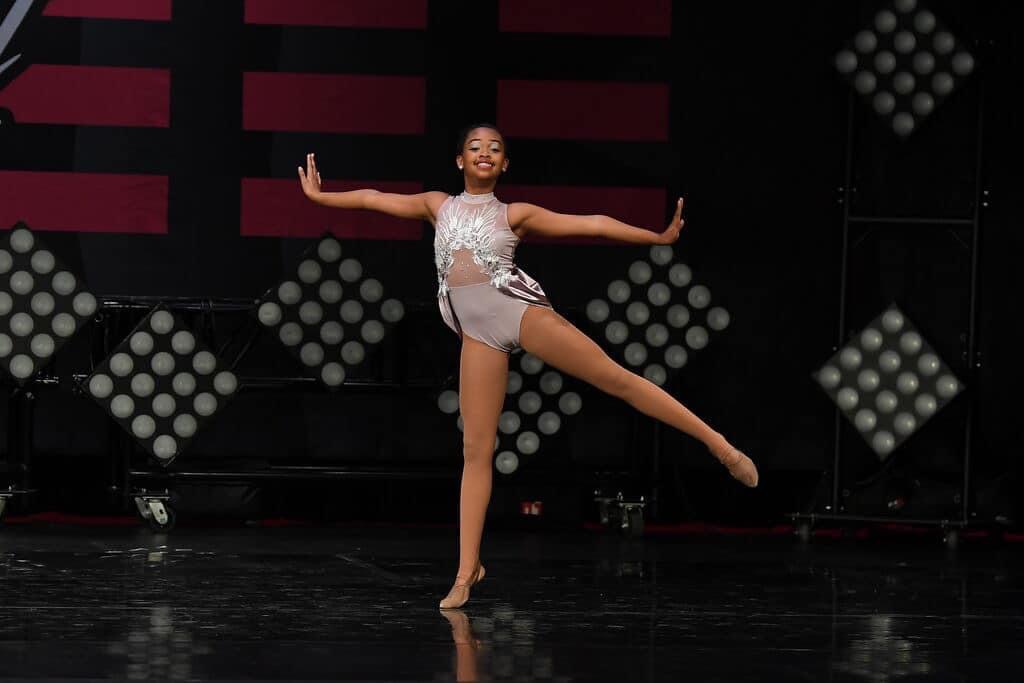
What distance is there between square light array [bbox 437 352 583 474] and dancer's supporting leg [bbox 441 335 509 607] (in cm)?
225

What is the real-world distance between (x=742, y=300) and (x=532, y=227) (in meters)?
3.04

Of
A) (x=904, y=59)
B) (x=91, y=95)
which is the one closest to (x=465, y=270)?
(x=904, y=59)

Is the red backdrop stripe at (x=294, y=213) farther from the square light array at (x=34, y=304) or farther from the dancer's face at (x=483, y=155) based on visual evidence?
the dancer's face at (x=483, y=155)

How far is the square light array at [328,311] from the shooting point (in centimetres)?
638

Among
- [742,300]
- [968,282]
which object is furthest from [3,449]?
[968,282]

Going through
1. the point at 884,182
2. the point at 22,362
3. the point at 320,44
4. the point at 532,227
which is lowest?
the point at 22,362

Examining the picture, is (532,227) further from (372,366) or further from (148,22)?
(148,22)

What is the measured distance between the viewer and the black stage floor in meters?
3.37

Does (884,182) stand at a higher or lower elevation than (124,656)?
higher

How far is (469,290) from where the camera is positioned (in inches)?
163

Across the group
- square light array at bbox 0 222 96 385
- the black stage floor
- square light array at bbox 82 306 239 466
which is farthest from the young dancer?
square light array at bbox 0 222 96 385

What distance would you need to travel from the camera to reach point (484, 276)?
4137mm

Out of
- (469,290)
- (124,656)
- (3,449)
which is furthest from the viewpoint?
(3,449)

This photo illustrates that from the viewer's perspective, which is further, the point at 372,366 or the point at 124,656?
→ the point at 372,366
